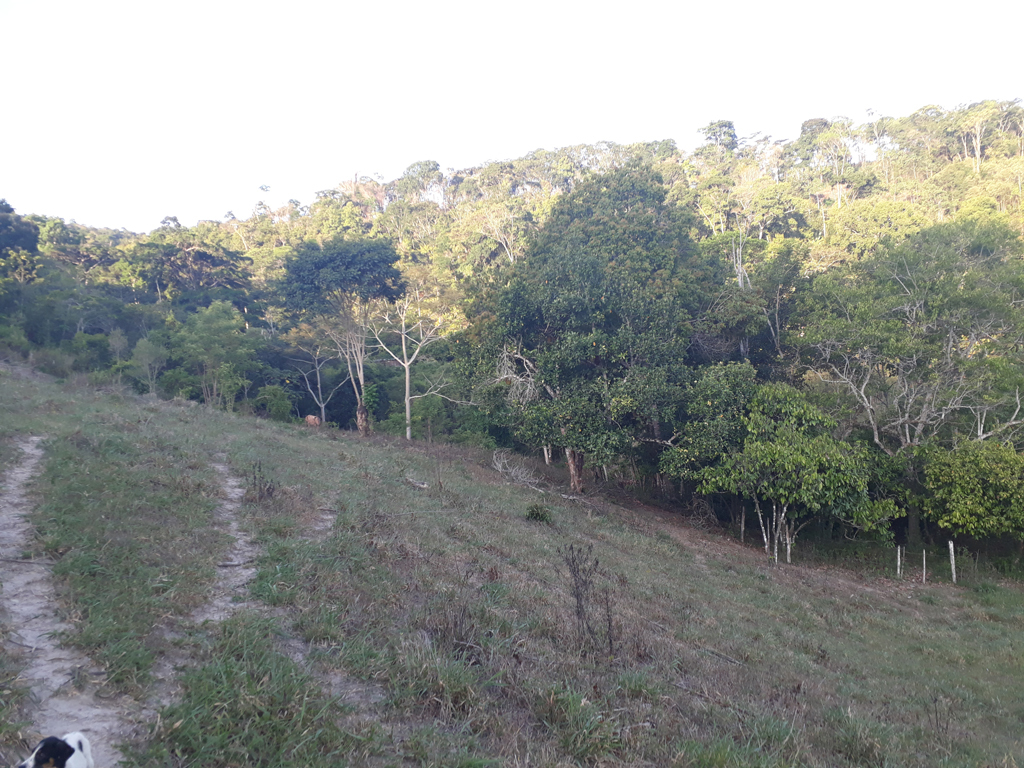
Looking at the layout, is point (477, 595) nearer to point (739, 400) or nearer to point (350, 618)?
point (350, 618)

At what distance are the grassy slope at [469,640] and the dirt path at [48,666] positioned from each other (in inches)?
6.0

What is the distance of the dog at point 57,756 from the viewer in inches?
110

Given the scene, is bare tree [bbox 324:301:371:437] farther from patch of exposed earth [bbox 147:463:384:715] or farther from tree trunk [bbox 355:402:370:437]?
patch of exposed earth [bbox 147:463:384:715]

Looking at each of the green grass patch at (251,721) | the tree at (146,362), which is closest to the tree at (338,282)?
the tree at (146,362)

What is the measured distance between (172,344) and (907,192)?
48.1 metres

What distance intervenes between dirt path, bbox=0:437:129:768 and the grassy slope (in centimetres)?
15

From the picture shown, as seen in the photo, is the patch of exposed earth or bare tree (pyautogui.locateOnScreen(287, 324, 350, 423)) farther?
bare tree (pyautogui.locateOnScreen(287, 324, 350, 423))

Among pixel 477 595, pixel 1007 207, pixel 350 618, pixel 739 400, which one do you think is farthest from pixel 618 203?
pixel 1007 207

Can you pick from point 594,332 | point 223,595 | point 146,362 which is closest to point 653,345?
point 594,332

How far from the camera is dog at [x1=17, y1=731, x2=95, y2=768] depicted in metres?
2.78

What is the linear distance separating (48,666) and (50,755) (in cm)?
142

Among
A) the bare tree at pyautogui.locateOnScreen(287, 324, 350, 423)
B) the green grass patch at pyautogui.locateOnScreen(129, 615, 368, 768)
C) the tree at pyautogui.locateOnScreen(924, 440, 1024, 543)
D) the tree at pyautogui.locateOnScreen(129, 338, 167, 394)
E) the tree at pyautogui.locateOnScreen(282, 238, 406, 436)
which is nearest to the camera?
the green grass patch at pyautogui.locateOnScreen(129, 615, 368, 768)

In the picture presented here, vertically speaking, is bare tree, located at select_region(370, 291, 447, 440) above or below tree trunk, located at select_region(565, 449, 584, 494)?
above

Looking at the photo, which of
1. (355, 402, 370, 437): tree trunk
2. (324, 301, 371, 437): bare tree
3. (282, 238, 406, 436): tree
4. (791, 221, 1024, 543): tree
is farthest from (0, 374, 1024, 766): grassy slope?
(282, 238, 406, 436): tree
